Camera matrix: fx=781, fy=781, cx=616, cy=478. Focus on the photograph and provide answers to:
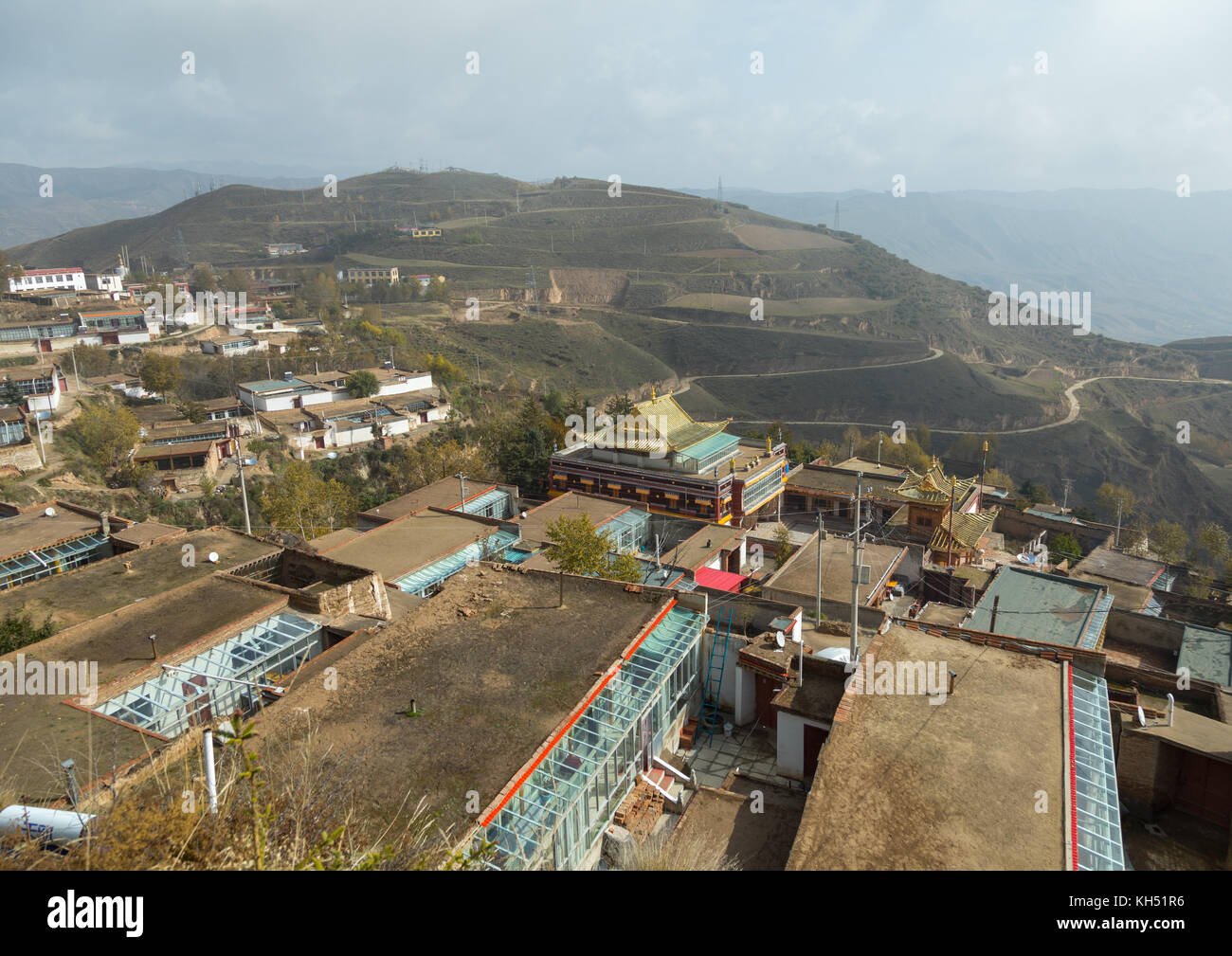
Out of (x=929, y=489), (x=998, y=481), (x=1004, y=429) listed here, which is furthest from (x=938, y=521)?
(x=1004, y=429)

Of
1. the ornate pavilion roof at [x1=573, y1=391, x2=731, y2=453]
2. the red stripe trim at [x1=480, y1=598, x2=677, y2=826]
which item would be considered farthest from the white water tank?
the ornate pavilion roof at [x1=573, y1=391, x2=731, y2=453]

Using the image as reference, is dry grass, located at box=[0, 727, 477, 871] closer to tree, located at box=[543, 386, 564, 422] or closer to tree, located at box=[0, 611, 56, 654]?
tree, located at box=[0, 611, 56, 654]

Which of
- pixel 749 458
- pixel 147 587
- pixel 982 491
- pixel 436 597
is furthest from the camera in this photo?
pixel 982 491

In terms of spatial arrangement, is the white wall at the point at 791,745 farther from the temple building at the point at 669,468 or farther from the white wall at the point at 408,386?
the white wall at the point at 408,386

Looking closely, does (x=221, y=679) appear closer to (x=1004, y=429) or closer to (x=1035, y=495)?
(x=1035, y=495)
